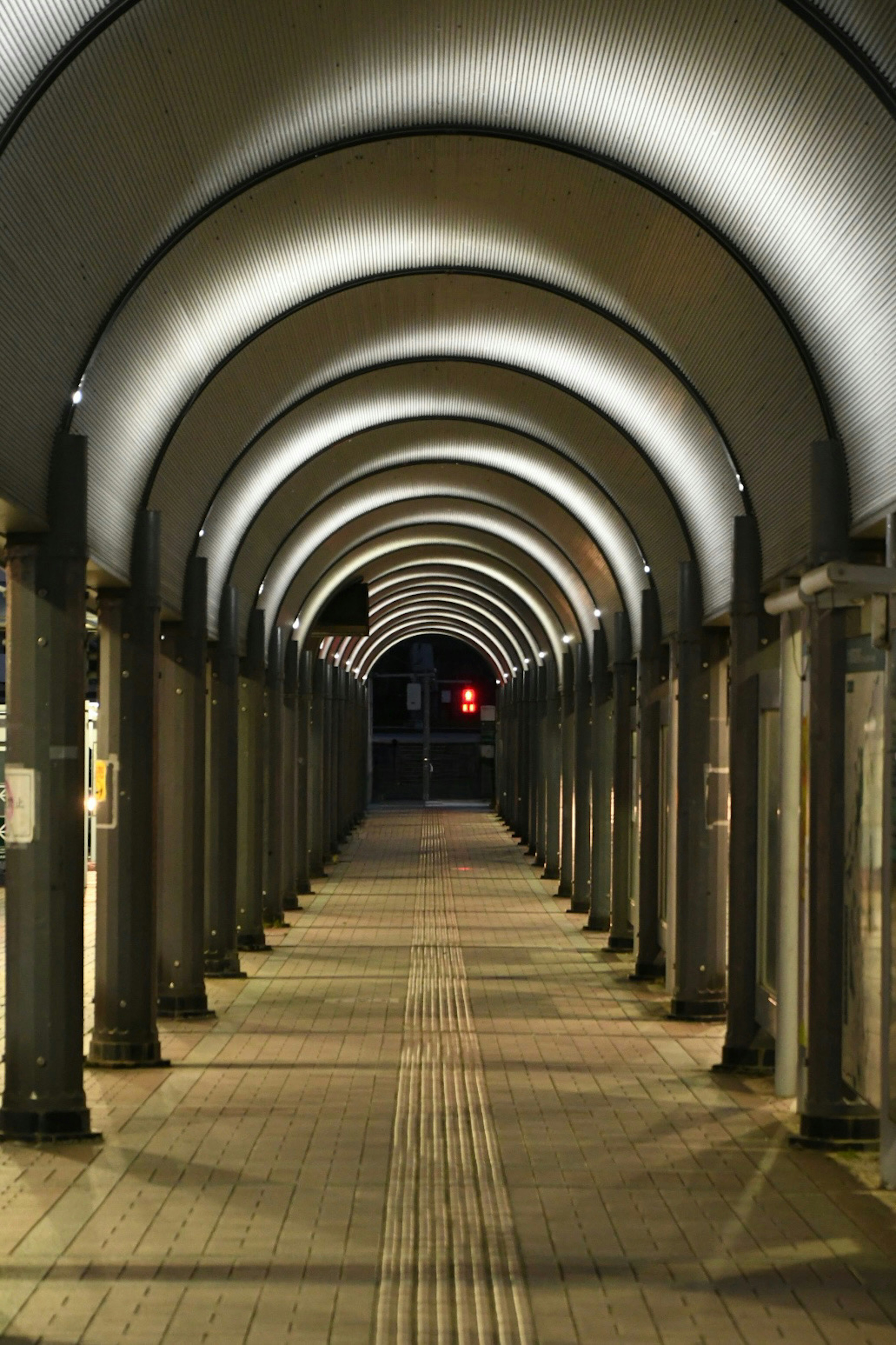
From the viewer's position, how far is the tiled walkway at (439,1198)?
22.6 ft

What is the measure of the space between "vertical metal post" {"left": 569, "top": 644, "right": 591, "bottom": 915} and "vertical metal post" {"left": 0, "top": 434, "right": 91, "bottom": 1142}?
13722 mm

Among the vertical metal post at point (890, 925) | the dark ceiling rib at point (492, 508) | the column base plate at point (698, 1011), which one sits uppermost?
the dark ceiling rib at point (492, 508)

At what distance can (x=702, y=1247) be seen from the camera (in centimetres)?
791

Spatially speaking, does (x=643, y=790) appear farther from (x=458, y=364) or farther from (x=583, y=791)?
(x=583, y=791)

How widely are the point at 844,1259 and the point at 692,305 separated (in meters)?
6.43

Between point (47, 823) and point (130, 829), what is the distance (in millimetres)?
2284

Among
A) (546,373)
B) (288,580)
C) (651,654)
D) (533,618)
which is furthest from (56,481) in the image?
(533,618)

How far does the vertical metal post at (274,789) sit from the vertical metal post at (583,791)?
393 cm

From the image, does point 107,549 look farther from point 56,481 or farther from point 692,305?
point 692,305

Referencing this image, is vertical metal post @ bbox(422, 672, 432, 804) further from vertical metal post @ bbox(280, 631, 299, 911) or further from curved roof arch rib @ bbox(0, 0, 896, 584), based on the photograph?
curved roof arch rib @ bbox(0, 0, 896, 584)

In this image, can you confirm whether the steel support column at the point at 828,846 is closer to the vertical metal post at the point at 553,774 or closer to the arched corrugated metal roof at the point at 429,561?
the arched corrugated metal roof at the point at 429,561

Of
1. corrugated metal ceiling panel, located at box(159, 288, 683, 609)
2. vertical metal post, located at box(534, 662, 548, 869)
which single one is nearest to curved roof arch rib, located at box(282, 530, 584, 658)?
vertical metal post, located at box(534, 662, 548, 869)

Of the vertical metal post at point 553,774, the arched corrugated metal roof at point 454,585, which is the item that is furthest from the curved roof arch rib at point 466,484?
the arched corrugated metal roof at point 454,585

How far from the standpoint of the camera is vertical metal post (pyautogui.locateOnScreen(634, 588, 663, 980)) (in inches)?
678
